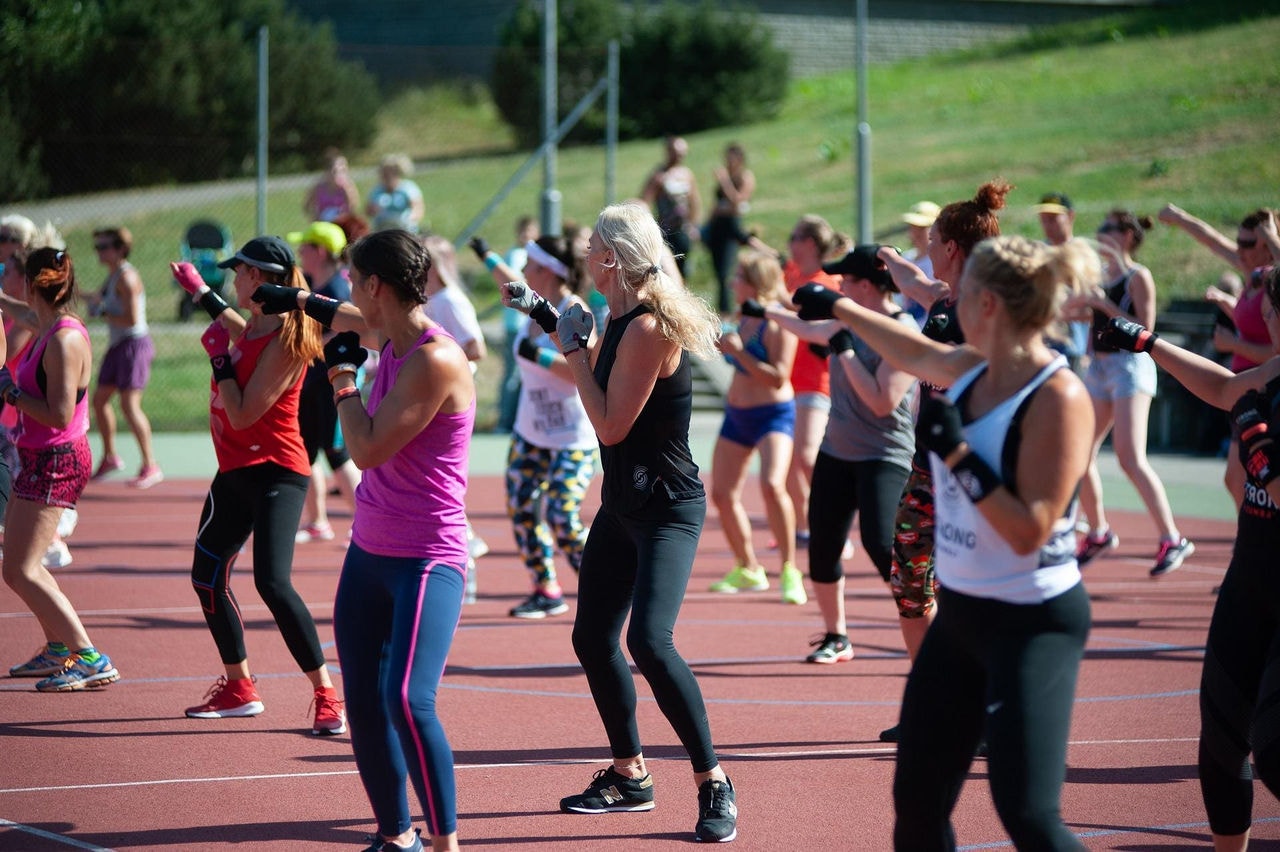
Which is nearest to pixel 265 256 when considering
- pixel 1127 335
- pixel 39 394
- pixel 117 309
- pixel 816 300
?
pixel 39 394

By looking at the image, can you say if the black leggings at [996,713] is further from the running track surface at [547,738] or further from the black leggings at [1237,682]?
the running track surface at [547,738]

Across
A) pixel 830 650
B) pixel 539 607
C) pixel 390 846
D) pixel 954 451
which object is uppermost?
pixel 954 451

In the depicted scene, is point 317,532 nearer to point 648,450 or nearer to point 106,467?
→ point 106,467

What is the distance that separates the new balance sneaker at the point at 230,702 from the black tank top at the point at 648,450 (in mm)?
2214

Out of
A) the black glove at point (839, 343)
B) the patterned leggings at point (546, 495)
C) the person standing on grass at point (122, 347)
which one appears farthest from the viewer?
the person standing on grass at point (122, 347)

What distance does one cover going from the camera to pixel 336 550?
10.5 m

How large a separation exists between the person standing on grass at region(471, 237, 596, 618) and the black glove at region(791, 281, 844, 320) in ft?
13.5

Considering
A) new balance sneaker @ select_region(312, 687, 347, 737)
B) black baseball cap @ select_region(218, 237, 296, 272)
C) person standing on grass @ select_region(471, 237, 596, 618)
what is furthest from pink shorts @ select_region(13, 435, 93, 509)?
person standing on grass @ select_region(471, 237, 596, 618)

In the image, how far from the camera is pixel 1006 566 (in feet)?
11.5

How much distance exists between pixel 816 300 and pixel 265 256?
262cm

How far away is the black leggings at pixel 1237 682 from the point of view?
13.7 ft

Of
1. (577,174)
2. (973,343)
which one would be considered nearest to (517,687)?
(973,343)

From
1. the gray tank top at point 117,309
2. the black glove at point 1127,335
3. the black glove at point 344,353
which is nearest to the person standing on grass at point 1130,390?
the black glove at point 1127,335

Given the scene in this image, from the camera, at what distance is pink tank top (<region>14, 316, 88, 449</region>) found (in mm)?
6457
